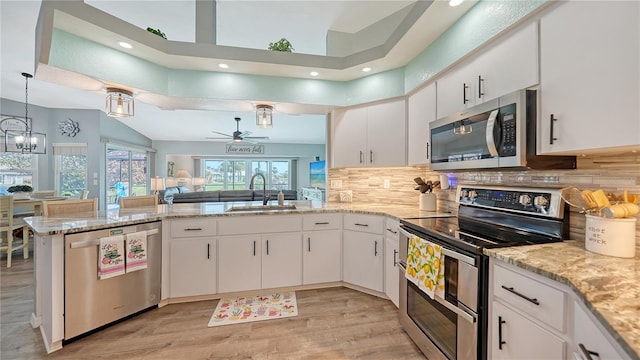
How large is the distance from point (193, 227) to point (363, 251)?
170 cm

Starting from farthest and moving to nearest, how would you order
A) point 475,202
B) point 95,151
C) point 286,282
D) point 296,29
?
point 95,151
point 296,29
point 286,282
point 475,202

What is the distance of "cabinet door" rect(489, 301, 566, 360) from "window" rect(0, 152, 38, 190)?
765cm

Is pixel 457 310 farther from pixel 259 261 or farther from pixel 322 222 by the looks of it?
pixel 259 261

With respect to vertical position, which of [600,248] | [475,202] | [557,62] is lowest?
[600,248]

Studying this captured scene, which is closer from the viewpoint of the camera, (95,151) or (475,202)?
(475,202)

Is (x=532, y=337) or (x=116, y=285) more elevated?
(x=532, y=337)

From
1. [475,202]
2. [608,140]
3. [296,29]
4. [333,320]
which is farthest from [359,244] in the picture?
[296,29]

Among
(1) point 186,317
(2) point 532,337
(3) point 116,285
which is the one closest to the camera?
(2) point 532,337

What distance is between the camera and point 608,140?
3.48 feet

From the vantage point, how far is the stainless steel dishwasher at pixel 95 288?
1.85 metres

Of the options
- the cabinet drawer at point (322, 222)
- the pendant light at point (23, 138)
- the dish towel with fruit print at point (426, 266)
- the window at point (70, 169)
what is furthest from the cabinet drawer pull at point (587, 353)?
the window at point (70, 169)

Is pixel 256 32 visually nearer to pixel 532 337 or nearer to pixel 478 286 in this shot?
pixel 478 286

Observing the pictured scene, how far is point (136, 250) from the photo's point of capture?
84.8 inches

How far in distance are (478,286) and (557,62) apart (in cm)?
117
